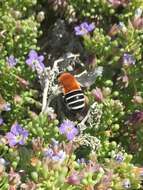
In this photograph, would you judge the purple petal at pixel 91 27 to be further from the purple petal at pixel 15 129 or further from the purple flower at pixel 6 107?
the purple petal at pixel 15 129

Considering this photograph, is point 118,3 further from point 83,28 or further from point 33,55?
point 33,55

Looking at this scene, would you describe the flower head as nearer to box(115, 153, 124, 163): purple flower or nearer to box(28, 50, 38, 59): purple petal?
box(28, 50, 38, 59): purple petal

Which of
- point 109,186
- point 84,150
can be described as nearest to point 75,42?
point 84,150

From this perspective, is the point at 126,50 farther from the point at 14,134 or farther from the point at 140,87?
the point at 14,134

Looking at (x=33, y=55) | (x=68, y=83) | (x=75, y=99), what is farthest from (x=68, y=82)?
(x=33, y=55)

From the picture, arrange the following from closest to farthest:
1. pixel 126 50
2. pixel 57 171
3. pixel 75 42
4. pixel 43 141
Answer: pixel 57 171, pixel 43 141, pixel 126 50, pixel 75 42

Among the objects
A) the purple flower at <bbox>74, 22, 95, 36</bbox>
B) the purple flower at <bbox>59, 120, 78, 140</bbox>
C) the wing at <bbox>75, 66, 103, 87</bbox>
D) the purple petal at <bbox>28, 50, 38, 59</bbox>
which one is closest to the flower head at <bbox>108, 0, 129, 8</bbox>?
the purple flower at <bbox>74, 22, 95, 36</bbox>
